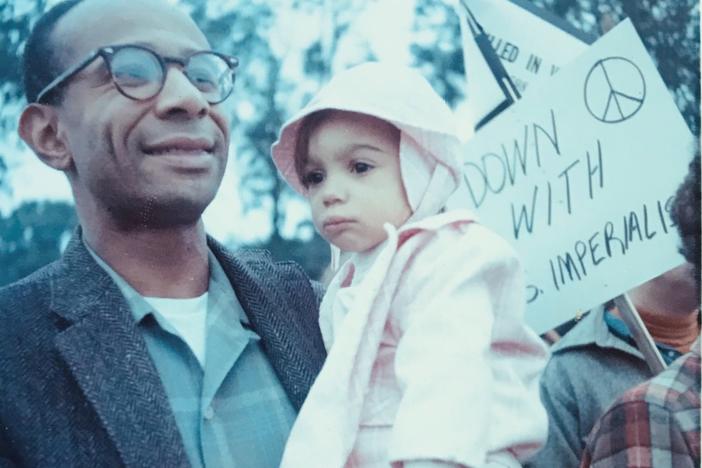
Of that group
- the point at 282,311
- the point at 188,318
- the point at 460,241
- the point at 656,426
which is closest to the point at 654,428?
the point at 656,426

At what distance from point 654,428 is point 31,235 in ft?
3.60

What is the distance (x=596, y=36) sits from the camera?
2.15 m

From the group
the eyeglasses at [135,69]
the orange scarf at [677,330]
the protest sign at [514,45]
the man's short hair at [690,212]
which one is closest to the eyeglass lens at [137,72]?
the eyeglasses at [135,69]

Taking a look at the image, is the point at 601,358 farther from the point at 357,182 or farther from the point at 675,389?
the point at 357,182

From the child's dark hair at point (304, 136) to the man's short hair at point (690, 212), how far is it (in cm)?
72

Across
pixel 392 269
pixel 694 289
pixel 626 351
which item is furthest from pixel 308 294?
pixel 694 289

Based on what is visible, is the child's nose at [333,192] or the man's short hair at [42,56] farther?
the man's short hair at [42,56]

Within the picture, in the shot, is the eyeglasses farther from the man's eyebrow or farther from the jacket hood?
the jacket hood

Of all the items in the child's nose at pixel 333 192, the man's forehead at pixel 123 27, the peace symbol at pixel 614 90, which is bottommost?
the peace symbol at pixel 614 90

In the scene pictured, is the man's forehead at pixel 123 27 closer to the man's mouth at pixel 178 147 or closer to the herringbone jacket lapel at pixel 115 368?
the man's mouth at pixel 178 147

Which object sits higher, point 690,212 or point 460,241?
point 460,241

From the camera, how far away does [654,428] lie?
1436 millimetres

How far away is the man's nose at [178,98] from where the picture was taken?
1586mm

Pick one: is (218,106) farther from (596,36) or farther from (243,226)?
(596,36)
